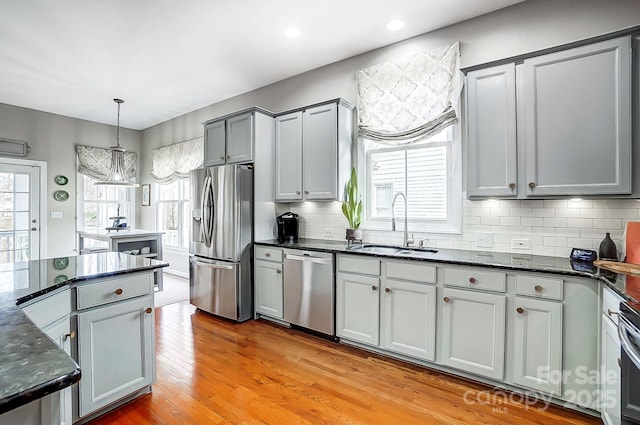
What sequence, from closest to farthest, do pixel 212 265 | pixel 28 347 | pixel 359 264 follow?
1. pixel 28 347
2. pixel 359 264
3. pixel 212 265

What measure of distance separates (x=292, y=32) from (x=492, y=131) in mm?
2051

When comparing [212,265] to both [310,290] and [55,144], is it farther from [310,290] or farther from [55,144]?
[55,144]

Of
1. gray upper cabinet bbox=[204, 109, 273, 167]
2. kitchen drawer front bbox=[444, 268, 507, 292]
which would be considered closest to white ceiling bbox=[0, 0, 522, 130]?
gray upper cabinet bbox=[204, 109, 273, 167]

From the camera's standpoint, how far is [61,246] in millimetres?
5566

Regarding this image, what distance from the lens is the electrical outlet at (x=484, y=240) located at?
270cm

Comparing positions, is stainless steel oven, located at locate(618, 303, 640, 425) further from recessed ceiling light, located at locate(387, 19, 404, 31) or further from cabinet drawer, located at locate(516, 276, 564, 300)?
recessed ceiling light, located at locate(387, 19, 404, 31)

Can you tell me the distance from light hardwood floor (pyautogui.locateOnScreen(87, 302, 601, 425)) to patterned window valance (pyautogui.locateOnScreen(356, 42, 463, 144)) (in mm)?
2117

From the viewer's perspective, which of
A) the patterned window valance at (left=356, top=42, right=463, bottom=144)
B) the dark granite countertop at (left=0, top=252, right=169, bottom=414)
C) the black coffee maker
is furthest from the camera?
the black coffee maker

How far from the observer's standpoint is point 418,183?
315 cm

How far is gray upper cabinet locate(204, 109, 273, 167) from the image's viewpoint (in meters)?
3.67

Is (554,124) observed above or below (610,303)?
above

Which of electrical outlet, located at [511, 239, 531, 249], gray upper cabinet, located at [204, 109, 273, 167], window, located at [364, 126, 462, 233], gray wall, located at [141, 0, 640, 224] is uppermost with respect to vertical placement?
gray wall, located at [141, 0, 640, 224]

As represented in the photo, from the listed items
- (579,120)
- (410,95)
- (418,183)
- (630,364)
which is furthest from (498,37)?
(630,364)

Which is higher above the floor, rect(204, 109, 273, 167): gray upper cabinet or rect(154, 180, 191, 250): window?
rect(204, 109, 273, 167): gray upper cabinet
